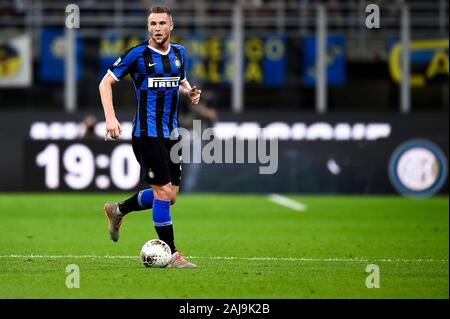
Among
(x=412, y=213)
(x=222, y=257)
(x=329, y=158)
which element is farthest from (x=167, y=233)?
(x=329, y=158)

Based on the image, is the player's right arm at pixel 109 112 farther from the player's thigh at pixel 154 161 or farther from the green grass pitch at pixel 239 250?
the green grass pitch at pixel 239 250

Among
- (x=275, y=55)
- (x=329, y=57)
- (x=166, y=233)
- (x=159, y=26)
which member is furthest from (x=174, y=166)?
(x=329, y=57)

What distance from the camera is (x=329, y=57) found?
21.4 meters

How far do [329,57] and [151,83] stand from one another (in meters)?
12.4

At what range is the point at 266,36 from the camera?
21.5 meters

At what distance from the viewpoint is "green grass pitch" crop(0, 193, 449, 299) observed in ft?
26.5

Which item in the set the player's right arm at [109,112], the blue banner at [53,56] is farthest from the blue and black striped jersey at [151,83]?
the blue banner at [53,56]

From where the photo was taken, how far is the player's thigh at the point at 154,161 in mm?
9234

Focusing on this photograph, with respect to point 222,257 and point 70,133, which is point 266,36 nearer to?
point 70,133

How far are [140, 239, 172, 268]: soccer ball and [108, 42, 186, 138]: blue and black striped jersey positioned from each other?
90cm

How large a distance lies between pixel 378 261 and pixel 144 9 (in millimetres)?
12695

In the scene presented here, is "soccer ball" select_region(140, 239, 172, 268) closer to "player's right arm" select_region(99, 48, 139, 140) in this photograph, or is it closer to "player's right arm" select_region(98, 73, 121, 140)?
"player's right arm" select_region(98, 73, 121, 140)

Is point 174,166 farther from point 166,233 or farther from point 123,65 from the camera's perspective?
point 123,65

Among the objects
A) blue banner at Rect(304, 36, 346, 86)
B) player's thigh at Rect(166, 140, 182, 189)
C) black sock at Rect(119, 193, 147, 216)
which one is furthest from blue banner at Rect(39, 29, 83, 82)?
player's thigh at Rect(166, 140, 182, 189)
